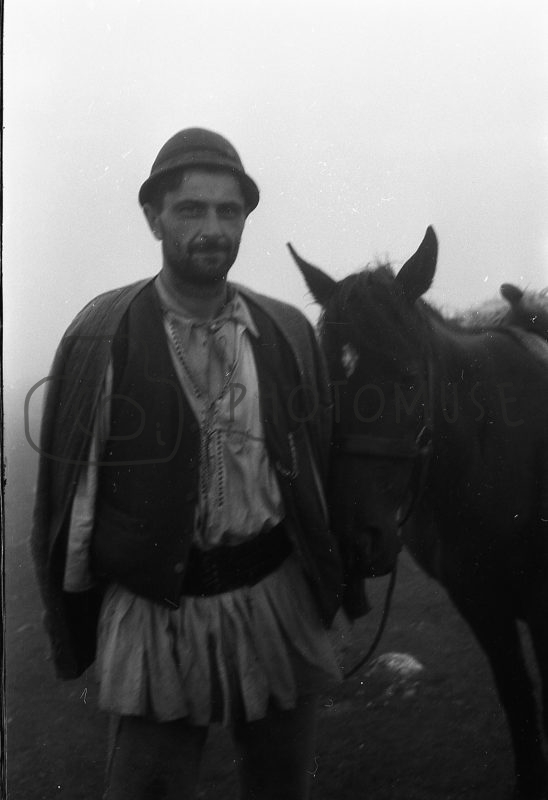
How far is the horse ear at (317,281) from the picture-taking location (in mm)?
1592

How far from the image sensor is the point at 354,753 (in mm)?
1636

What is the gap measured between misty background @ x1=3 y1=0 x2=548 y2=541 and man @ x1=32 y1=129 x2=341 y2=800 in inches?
3.4

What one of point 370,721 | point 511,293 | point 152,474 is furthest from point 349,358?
point 370,721

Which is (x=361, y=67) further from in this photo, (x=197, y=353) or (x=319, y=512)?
(x=319, y=512)

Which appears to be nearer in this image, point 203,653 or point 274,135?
point 203,653

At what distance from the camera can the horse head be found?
A: 4.93 feet

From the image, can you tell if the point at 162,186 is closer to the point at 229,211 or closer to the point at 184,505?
the point at 229,211

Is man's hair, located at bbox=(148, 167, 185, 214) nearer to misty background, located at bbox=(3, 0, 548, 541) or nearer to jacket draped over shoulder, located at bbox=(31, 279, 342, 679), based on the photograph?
misty background, located at bbox=(3, 0, 548, 541)

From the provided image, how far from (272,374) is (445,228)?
0.61 meters

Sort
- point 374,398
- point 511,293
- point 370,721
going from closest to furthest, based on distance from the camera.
Result: point 374,398
point 370,721
point 511,293

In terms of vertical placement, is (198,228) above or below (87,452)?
above

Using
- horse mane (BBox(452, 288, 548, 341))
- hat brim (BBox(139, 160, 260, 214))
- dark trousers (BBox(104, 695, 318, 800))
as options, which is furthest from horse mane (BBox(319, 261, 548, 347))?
dark trousers (BBox(104, 695, 318, 800))

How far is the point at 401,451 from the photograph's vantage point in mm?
1542

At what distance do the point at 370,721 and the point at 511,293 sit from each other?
3.75 feet
